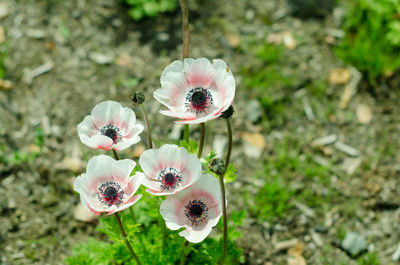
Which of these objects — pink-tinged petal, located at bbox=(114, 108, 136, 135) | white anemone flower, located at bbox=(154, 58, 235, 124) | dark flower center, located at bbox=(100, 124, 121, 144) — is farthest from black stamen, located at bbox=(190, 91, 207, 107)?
dark flower center, located at bbox=(100, 124, 121, 144)

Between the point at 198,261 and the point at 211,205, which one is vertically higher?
the point at 211,205

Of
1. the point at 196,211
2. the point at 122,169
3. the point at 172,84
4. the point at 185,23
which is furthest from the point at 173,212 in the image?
the point at 185,23

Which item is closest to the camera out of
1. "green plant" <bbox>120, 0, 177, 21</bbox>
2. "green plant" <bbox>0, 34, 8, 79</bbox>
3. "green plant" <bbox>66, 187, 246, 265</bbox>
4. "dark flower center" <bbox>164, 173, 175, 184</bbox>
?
"dark flower center" <bbox>164, 173, 175, 184</bbox>

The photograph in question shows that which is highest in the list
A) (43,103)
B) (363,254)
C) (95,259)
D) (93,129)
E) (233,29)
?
(93,129)

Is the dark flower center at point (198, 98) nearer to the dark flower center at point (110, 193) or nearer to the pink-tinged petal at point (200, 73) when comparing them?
the pink-tinged petal at point (200, 73)

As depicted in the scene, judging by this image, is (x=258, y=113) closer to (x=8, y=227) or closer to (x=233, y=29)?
(x=233, y=29)

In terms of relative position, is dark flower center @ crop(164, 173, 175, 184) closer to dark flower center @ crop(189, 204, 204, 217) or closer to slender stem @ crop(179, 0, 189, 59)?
dark flower center @ crop(189, 204, 204, 217)

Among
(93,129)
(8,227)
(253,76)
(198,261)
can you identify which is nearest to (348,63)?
(253,76)

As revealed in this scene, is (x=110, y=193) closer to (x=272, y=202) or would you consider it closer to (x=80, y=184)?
(x=80, y=184)
